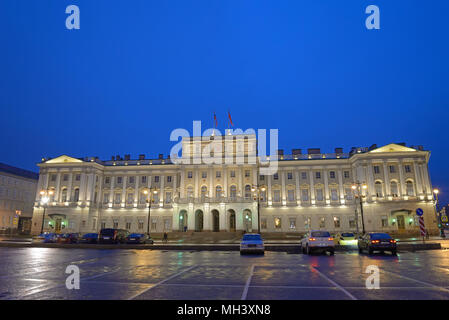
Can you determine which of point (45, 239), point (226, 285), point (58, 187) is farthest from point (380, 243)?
point (58, 187)

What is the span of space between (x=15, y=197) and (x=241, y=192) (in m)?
54.7

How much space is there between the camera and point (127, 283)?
9039 millimetres

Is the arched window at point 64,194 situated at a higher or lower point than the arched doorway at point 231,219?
higher

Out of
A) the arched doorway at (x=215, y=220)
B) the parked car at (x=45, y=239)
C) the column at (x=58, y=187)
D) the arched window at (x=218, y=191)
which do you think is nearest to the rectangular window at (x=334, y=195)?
the arched window at (x=218, y=191)

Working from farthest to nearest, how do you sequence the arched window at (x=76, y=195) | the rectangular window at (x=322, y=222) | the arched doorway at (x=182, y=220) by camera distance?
the arched window at (x=76, y=195) → the arched doorway at (x=182, y=220) → the rectangular window at (x=322, y=222)

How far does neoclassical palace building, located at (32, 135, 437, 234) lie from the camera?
179ft

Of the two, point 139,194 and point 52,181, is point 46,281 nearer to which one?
point 139,194

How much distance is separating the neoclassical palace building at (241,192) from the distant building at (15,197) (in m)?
11.5

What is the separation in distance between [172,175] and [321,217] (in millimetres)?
30487

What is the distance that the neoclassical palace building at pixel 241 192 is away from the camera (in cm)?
5459

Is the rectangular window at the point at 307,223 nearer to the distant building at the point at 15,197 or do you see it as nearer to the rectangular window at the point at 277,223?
the rectangular window at the point at 277,223

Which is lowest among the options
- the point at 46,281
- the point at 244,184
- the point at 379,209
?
the point at 46,281

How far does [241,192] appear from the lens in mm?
58312
